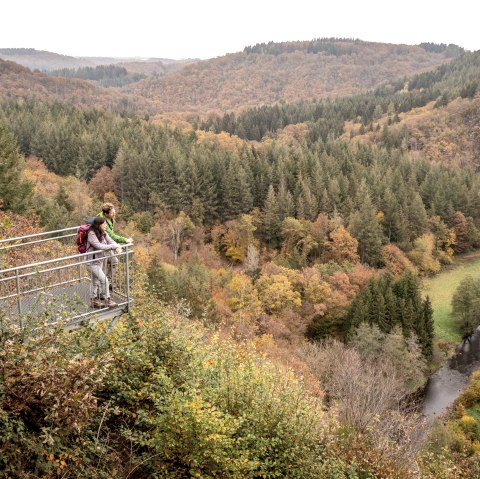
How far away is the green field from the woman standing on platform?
181 ft

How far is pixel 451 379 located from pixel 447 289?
88.8 ft

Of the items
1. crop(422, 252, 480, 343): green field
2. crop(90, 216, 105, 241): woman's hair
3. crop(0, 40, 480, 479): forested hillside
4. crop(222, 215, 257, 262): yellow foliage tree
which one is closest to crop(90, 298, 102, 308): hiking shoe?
crop(0, 40, 480, 479): forested hillside

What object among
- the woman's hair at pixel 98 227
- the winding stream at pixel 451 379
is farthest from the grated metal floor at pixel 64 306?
the winding stream at pixel 451 379

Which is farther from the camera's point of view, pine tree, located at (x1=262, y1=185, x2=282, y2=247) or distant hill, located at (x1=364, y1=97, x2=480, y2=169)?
distant hill, located at (x1=364, y1=97, x2=480, y2=169)

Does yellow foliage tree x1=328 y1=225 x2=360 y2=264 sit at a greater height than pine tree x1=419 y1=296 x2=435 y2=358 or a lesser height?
greater

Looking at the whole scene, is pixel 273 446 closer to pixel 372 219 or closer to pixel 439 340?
pixel 439 340

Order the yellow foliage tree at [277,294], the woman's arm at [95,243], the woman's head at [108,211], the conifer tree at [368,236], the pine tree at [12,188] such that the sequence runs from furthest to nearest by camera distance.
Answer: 1. the conifer tree at [368,236]
2. the yellow foliage tree at [277,294]
3. the pine tree at [12,188]
4. the woman's head at [108,211]
5. the woman's arm at [95,243]

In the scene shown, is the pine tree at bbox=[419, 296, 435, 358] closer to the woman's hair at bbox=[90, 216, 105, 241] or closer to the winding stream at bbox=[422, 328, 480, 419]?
the winding stream at bbox=[422, 328, 480, 419]

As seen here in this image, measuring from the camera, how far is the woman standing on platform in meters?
11.2

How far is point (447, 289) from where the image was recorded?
238 feet

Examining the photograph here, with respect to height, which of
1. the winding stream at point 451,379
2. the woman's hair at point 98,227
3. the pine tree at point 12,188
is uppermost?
the woman's hair at point 98,227

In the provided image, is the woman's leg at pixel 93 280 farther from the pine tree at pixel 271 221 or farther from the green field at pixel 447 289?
the pine tree at pixel 271 221

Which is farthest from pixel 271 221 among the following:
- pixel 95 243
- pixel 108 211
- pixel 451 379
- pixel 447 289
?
pixel 95 243

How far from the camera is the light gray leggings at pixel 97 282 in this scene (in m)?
Result: 11.2
